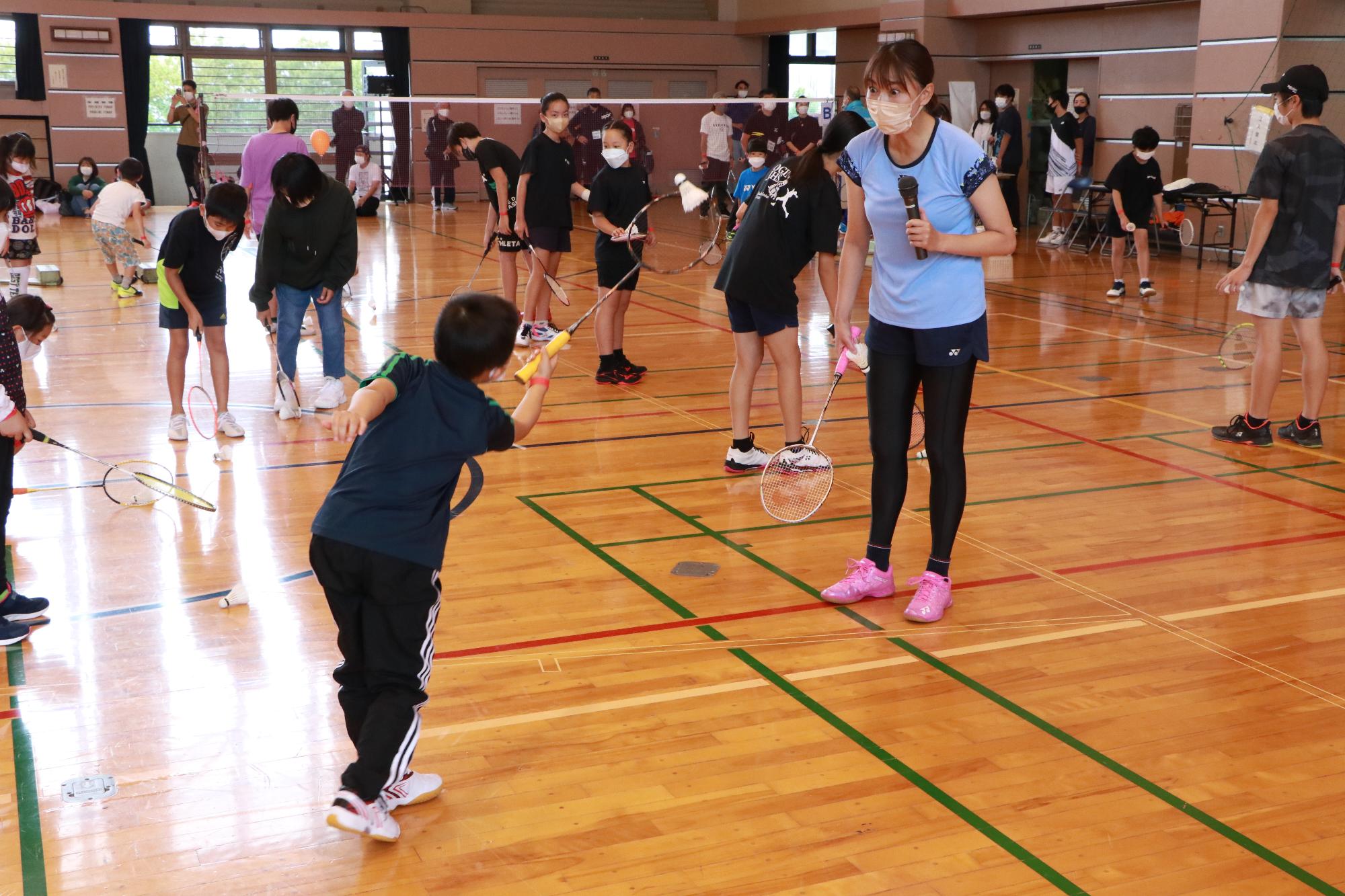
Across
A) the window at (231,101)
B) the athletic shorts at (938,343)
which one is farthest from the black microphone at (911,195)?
the window at (231,101)

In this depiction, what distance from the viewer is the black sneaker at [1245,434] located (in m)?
6.72

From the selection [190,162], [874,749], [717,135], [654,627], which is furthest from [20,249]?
[717,135]

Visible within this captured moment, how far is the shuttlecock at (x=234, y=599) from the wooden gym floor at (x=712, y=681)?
6 cm

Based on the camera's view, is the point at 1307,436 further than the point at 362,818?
Yes

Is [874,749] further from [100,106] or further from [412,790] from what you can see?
[100,106]

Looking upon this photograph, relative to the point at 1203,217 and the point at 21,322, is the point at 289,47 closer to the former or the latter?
the point at 1203,217

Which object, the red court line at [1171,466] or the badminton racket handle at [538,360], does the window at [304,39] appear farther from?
the badminton racket handle at [538,360]

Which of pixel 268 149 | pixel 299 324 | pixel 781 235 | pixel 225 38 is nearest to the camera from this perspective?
pixel 781 235

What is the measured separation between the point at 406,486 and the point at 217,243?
4124 mm

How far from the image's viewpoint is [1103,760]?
11.3 ft

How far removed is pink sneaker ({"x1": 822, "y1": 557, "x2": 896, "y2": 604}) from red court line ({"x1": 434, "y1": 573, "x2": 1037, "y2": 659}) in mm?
29

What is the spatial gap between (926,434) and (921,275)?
1.88 ft

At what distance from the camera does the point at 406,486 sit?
2934 mm


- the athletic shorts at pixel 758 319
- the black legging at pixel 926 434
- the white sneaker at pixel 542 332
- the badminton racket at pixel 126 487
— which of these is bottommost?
the badminton racket at pixel 126 487
